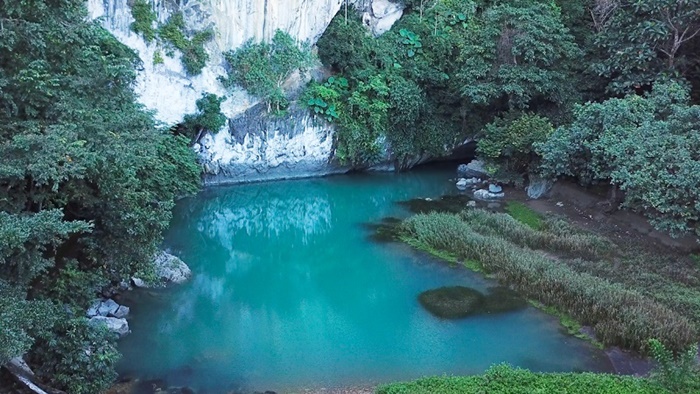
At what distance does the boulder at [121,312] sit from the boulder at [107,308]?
0.06 meters

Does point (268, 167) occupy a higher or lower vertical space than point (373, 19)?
lower

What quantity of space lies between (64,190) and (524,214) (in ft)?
46.0

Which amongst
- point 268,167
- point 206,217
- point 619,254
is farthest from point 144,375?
point 268,167

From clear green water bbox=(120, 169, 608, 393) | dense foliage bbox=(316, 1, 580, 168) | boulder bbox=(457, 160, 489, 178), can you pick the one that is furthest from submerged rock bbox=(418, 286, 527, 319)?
dense foliage bbox=(316, 1, 580, 168)

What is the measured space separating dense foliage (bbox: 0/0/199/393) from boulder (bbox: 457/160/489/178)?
1495 centimetres

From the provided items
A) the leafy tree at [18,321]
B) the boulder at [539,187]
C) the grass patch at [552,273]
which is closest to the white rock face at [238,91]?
the grass patch at [552,273]

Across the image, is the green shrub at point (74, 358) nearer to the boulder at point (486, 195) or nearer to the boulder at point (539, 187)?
the boulder at point (486, 195)

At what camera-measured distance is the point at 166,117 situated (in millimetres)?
20672

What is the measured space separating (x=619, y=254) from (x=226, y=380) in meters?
10.6

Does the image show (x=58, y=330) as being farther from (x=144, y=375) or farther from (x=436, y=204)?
(x=436, y=204)

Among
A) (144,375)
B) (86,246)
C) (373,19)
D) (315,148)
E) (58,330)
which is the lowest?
(144,375)

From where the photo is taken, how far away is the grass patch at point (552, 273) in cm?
1102

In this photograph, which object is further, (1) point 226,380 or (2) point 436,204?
(2) point 436,204

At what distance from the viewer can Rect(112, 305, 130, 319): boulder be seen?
1211 centimetres
